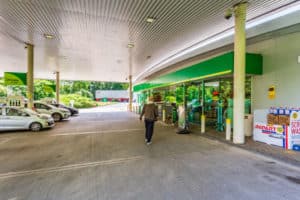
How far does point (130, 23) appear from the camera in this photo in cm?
717

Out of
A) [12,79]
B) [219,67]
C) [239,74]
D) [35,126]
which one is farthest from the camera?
[12,79]

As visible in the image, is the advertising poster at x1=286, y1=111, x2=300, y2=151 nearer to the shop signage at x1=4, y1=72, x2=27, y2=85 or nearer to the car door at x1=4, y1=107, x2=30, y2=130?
the car door at x1=4, y1=107, x2=30, y2=130

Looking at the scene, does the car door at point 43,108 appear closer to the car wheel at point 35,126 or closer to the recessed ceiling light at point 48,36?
the car wheel at point 35,126

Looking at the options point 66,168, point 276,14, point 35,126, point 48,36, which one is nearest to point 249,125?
point 276,14

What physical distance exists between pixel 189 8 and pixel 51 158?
633 cm

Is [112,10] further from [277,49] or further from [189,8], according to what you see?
[277,49]

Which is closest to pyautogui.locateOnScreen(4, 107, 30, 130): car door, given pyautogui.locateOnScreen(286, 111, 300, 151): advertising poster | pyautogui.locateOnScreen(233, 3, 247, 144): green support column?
pyautogui.locateOnScreen(233, 3, 247, 144): green support column

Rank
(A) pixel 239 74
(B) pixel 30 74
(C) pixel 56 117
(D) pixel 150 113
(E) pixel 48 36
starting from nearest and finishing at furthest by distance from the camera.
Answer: (A) pixel 239 74
(D) pixel 150 113
(E) pixel 48 36
(B) pixel 30 74
(C) pixel 56 117

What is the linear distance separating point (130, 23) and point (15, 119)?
759 centimetres

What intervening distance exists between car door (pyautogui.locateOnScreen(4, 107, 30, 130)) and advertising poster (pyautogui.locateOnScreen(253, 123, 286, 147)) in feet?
35.1

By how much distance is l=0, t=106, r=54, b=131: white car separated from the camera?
8891mm

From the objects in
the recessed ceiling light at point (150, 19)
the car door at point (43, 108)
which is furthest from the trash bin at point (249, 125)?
the car door at point (43, 108)

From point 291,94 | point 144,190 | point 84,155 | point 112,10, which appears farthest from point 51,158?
point 291,94

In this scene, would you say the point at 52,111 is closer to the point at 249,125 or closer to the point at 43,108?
the point at 43,108
